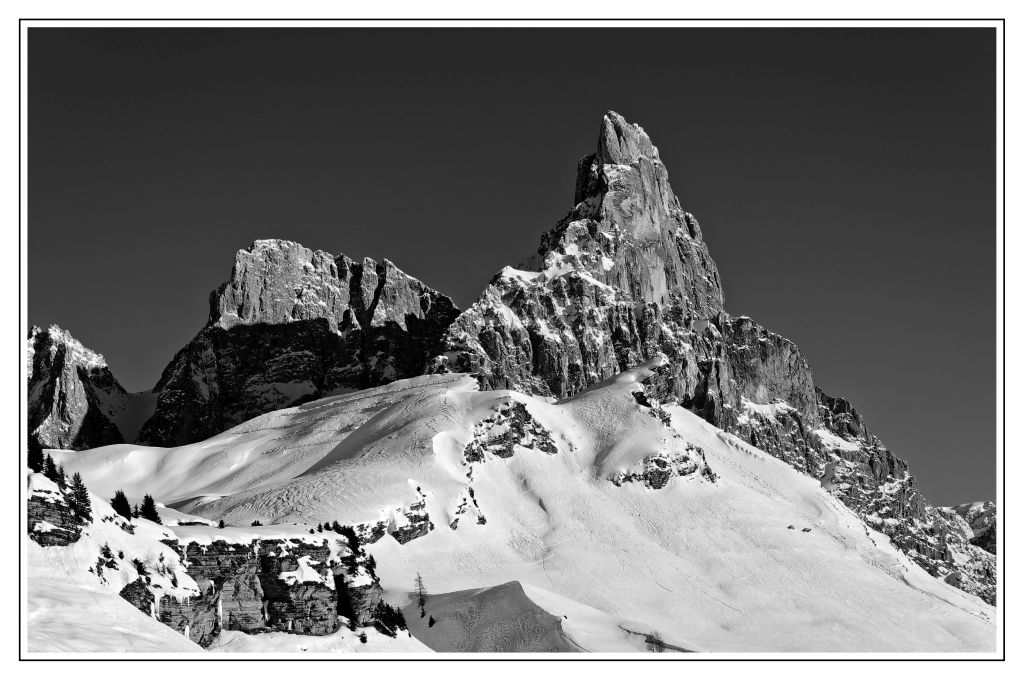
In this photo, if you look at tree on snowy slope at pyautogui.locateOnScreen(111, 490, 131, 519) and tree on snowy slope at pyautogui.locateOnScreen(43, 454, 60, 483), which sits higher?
tree on snowy slope at pyautogui.locateOnScreen(43, 454, 60, 483)

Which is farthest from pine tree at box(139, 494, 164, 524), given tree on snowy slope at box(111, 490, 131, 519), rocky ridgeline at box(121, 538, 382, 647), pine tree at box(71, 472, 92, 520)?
pine tree at box(71, 472, 92, 520)

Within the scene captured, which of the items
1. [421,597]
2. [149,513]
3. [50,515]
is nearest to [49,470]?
[50,515]

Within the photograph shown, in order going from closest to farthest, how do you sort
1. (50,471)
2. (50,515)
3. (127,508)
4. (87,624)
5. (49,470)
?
(87,624), (50,515), (50,471), (49,470), (127,508)

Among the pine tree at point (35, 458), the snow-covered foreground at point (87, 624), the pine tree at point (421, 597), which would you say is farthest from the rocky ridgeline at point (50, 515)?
the pine tree at point (421, 597)

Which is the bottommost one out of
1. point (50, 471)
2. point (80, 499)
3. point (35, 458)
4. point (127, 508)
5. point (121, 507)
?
point (80, 499)

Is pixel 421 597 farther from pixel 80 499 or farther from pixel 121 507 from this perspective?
pixel 80 499

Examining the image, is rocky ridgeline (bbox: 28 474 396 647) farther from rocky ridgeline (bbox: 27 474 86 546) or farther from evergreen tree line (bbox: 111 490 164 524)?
evergreen tree line (bbox: 111 490 164 524)
